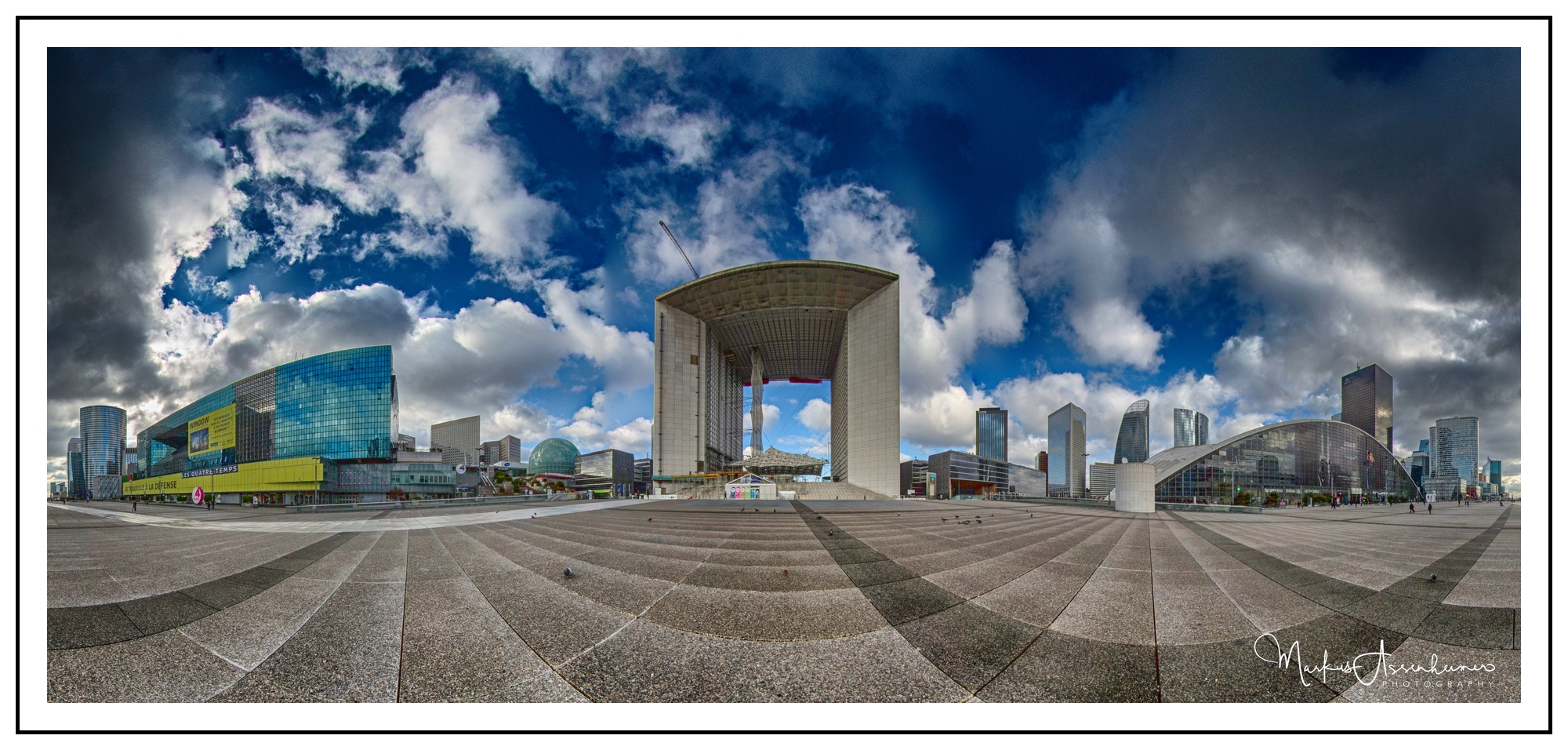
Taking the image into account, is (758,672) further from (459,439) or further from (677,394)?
(459,439)

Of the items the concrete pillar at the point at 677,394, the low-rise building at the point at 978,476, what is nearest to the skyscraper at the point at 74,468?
the concrete pillar at the point at 677,394

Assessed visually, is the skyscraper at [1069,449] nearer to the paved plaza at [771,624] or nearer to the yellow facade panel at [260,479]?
the paved plaza at [771,624]

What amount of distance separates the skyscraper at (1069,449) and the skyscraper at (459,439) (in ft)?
331

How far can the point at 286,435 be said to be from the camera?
5753 centimetres

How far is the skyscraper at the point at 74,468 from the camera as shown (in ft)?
66.7

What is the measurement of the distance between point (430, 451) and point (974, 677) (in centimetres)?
8120

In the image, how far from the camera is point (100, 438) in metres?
17.9

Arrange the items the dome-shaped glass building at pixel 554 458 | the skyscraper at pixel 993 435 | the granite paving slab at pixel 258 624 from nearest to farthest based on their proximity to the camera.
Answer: the granite paving slab at pixel 258 624 < the dome-shaped glass building at pixel 554 458 < the skyscraper at pixel 993 435

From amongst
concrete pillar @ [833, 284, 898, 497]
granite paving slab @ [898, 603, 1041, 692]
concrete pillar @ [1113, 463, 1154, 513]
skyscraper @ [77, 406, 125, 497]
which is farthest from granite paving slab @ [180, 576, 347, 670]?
concrete pillar @ [833, 284, 898, 497]

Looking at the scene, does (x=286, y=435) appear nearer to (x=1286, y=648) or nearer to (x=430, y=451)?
(x=430, y=451)

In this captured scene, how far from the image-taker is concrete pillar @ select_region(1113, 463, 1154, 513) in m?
27.8

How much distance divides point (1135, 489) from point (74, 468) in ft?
197
